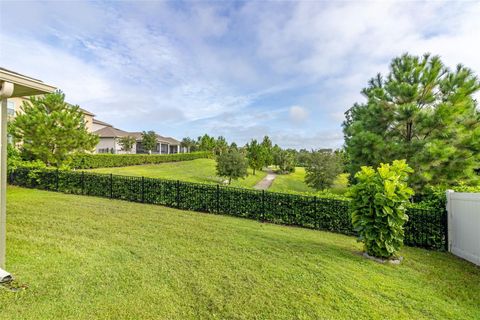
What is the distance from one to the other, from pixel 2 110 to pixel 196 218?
5.74 m

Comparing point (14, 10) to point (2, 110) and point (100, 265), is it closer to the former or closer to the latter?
point (2, 110)

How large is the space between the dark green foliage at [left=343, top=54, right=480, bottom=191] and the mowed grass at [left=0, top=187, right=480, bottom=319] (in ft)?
14.4

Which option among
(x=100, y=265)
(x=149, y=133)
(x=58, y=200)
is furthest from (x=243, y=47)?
(x=149, y=133)

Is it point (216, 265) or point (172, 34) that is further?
point (172, 34)

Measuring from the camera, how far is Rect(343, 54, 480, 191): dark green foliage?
28.5 ft

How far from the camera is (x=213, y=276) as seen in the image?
4062 mm

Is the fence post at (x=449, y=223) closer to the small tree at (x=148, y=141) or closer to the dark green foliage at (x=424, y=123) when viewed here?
the dark green foliage at (x=424, y=123)

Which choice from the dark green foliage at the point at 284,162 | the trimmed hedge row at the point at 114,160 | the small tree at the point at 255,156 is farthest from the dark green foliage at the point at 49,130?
the dark green foliage at the point at 284,162

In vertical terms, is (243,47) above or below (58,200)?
above

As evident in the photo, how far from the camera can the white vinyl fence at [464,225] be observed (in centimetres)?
522

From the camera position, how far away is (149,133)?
44.1 meters

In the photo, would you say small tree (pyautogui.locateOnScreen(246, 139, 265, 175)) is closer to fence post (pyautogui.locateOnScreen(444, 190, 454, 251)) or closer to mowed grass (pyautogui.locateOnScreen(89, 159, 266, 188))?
mowed grass (pyautogui.locateOnScreen(89, 159, 266, 188))

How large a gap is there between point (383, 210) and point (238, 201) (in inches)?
200

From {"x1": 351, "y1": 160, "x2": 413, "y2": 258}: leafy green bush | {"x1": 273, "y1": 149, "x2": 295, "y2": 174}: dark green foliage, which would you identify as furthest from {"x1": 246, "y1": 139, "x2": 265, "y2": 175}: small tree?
{"x1": 351, "y1": 160, "x2": 413, "y2": 258}: leafy green bush
